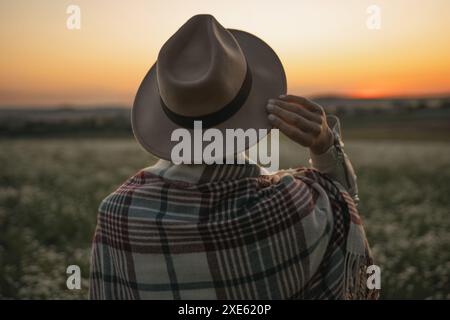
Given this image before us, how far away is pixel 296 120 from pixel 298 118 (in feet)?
0.04

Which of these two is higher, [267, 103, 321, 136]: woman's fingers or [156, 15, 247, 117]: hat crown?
[156, 15, 247, 117]: hat crown

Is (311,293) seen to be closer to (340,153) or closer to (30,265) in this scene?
(340,153)

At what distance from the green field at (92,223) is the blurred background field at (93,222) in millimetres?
11

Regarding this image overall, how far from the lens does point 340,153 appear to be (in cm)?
249

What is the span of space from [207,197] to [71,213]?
20.0 feet

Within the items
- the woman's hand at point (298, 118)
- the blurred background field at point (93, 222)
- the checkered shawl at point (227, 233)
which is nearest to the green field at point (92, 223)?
the blurred background field at point (93, 222)

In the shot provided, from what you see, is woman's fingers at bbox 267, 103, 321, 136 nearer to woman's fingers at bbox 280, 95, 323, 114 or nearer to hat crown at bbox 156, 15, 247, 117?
woman's fingers at bbox 280, 95, 323, 114

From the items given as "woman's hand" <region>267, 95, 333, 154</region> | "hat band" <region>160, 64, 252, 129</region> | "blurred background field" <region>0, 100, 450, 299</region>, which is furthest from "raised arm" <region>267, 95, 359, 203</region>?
"blurred background field" <region>0, 100, 450, 299</region>

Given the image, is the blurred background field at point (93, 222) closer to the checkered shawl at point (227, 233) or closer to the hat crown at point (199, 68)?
the checkered shawl at point (227, 233)

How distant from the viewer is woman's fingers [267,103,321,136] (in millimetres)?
2184

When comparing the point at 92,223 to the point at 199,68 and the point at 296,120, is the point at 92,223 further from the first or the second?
the point at 296,120

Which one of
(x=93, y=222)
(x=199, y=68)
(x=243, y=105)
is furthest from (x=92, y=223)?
(x=243, y=105)

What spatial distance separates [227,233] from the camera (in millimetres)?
2201

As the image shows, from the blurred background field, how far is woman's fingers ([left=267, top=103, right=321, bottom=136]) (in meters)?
2.89
